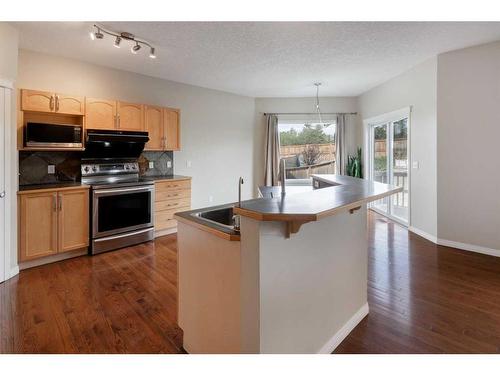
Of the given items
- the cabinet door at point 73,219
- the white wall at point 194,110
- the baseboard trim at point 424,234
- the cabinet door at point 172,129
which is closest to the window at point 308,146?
the white wall at point 194,110

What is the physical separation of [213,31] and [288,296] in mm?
2824

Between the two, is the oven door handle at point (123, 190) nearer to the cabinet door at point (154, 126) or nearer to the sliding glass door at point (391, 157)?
the cabinet door at point (154, 126)

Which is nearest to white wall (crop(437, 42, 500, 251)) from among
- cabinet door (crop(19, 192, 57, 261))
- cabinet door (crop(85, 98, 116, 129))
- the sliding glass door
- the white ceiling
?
the white ceiling

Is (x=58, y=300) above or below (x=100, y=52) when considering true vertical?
below

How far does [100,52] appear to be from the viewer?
3705 mm

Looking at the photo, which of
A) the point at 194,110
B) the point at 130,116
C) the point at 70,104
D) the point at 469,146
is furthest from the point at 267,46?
the point at 469,146

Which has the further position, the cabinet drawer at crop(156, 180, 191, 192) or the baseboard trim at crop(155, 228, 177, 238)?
the baseboard trim at crop(155, 228, 177, 238)

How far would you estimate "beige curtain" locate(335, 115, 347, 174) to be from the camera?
6516 mm

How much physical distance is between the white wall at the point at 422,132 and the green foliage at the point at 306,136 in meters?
1.84

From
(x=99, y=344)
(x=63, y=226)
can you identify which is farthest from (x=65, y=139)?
(x=99, y=344)

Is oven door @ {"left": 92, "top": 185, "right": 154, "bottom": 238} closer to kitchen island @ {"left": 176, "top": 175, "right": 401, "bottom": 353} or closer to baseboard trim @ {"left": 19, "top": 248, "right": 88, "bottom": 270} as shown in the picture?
baseboard trim @ {"left": 19, "top": 248, "right": 88, "bottom": 270}

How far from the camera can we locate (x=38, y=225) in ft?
10.7

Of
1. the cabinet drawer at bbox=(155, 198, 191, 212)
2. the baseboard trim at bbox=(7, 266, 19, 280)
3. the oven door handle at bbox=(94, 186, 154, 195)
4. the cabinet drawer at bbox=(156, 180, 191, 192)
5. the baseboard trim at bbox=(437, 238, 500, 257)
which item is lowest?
the baseboard trim at bbox=(7, 266, 19, 280)
